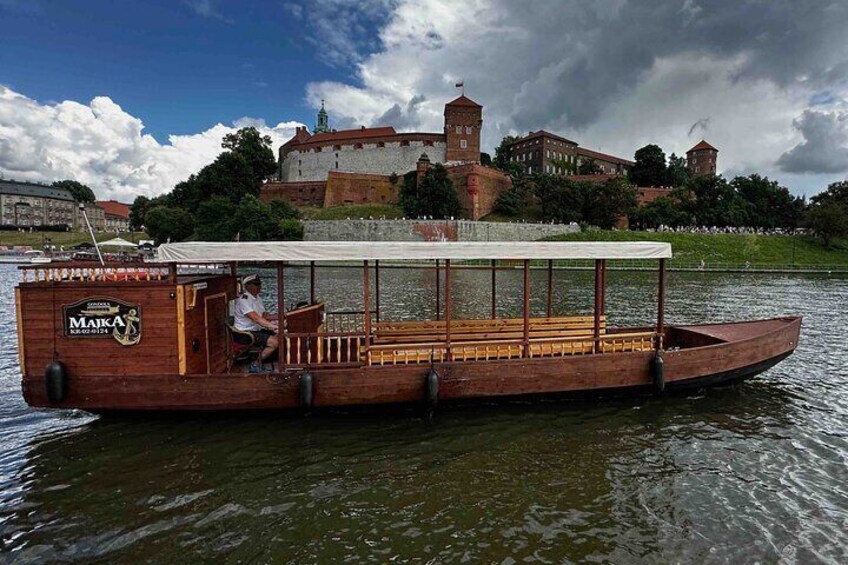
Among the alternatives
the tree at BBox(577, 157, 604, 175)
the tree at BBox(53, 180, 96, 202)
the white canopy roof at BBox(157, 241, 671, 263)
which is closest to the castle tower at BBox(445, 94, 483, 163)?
the tree at BBox(577, 157, 604, 175)

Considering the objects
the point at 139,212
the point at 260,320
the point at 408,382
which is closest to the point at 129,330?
the point at 260,320

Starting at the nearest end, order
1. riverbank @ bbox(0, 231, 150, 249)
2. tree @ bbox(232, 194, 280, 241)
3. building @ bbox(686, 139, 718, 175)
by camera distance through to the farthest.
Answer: tree @ bbox(232, 194, 280, 241) < riverbank @ bbox(0, 231, 150, 249) < building @ bbox(686, 139, 718, 175)

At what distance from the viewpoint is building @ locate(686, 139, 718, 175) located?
123 meters

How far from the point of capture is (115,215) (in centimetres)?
15075

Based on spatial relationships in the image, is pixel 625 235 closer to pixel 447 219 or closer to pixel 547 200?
pixel 547 200

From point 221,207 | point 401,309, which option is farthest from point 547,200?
point 401,309

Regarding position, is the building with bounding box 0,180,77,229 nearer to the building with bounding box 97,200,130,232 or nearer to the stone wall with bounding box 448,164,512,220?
the building with bounding box 97,200,130,232

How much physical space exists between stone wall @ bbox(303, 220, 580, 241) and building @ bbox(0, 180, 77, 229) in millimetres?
79175

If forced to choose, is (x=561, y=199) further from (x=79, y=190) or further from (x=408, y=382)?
(x=79, y=190)

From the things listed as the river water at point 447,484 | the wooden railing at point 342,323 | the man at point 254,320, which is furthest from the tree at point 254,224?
the man at point 254,320

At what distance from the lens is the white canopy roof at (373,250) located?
742 centimetres

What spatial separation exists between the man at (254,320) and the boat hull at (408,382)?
979 mm

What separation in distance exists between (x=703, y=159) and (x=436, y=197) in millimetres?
88194

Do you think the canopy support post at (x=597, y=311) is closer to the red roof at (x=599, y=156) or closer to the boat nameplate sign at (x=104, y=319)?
the boat nameplate sign at (x=104, y=319)
